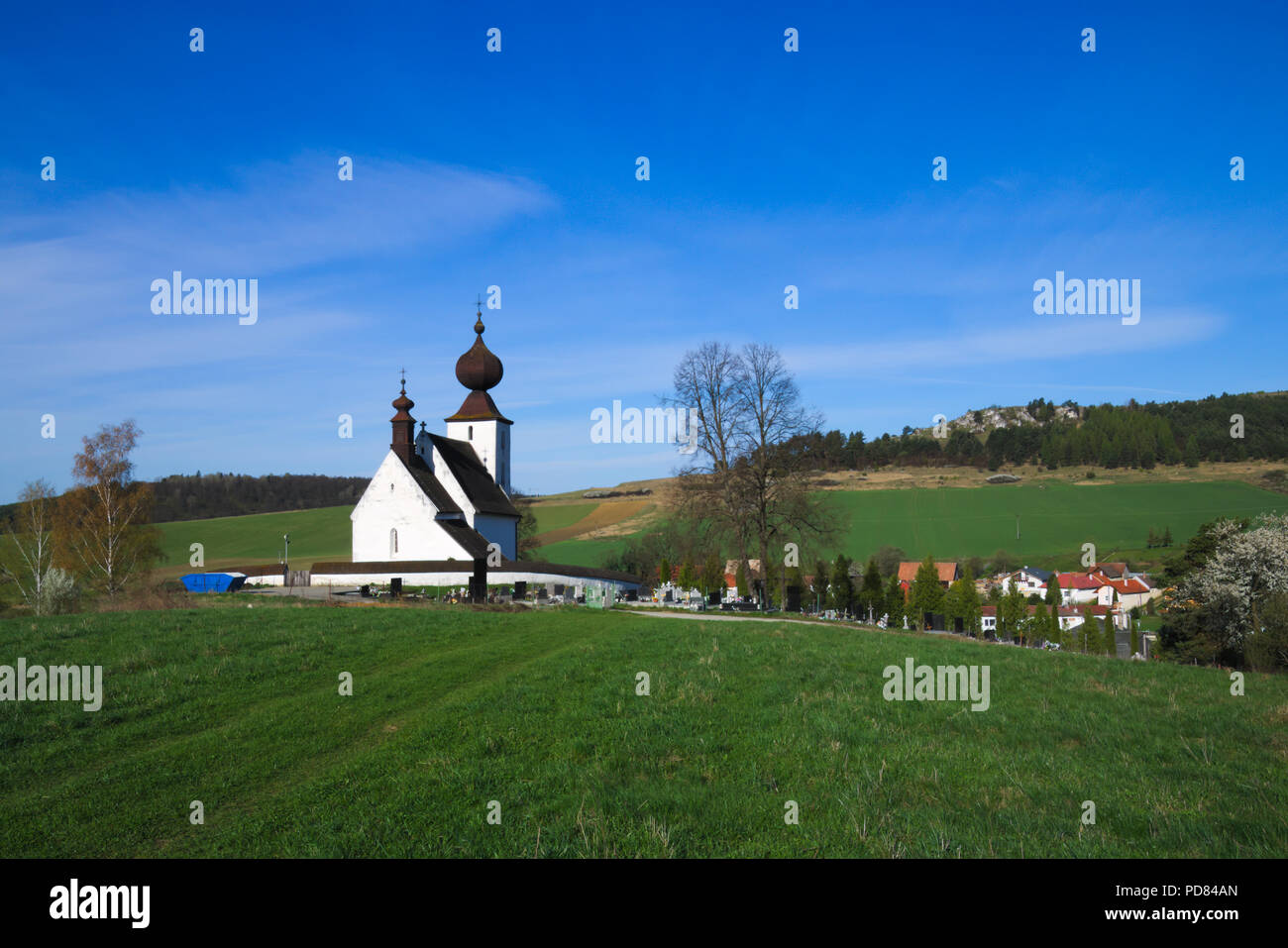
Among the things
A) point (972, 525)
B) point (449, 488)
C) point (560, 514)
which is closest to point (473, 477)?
point (449, 488)

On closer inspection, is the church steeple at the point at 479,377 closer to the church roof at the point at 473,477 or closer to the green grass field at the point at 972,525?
the church roof at the point at 473,477

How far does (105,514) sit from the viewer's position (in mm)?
43812

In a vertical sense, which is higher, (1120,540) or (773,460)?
(773,460)

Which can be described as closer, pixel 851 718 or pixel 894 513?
pixel 851 718

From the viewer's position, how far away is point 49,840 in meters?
6.03

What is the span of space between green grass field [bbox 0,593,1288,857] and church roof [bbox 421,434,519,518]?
3821 cm

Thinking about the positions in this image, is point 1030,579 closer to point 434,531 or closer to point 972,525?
point 972,525

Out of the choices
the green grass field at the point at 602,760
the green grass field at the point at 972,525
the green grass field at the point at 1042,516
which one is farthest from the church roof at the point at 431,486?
the green grass field at the point at 1042,516

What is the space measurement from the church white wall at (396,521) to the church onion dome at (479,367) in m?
13.0

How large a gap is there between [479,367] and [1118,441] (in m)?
95.8
